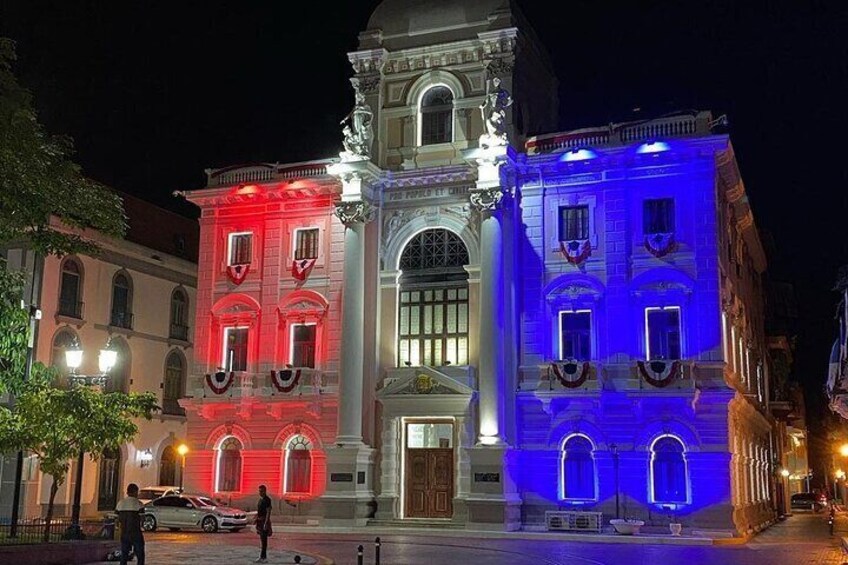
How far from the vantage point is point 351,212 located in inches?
1524

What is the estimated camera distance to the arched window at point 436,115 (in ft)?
132

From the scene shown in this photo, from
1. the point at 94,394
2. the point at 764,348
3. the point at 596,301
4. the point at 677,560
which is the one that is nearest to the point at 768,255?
the point at 764,348

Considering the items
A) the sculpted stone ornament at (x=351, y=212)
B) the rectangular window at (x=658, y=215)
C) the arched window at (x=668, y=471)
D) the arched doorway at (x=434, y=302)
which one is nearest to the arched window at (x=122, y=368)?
the sculpted stone ornament at (x=351, y=212)

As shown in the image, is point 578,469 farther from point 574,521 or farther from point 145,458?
point 145,458

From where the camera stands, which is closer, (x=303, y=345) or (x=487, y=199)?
(x=487, y=199)

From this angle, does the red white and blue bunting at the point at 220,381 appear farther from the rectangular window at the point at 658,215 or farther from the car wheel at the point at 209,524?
the rectangular window at the point at 658,215

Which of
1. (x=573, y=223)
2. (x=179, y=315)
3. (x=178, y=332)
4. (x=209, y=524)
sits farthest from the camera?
(x=179, y=315)

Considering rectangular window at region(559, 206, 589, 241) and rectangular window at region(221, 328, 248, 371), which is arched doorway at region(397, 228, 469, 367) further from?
rectangular window at region(221, 328, 248, 371)

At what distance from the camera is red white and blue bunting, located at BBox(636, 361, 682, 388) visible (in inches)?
1337

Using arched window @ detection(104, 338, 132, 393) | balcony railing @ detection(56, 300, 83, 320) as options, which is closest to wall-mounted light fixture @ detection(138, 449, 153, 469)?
arched window @ detection(104, 338, 132, 393)

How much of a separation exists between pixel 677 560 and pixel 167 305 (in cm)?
3213

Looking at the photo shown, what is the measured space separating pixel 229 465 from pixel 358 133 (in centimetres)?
1461

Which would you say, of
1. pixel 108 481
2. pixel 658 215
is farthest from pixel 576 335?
pixel 108 481

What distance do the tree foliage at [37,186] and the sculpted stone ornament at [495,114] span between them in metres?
18.1
